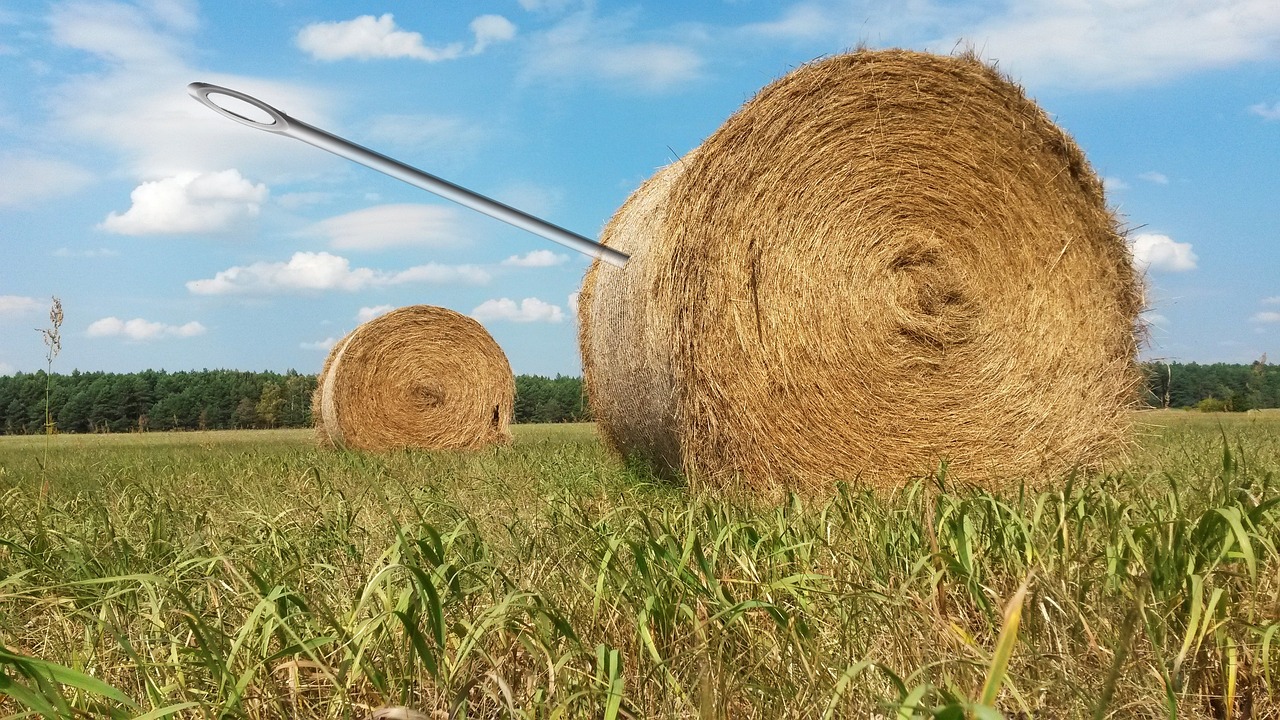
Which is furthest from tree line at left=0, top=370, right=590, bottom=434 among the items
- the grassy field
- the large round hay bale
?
the grassy field

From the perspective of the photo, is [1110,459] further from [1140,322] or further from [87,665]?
[87,665]

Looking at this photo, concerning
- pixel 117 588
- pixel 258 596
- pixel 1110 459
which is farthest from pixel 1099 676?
pixel 1110 459

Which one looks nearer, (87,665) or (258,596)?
(87,665)

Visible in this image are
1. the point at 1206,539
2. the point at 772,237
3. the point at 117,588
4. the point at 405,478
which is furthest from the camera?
the point at 405,478

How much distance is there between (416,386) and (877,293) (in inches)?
281

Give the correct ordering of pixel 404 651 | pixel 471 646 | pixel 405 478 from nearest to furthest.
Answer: pixel 471 646 < pixel 404 651 < pixel 405 478

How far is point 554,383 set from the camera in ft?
132

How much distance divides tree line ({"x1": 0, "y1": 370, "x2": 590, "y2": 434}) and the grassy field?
34228 millimetres

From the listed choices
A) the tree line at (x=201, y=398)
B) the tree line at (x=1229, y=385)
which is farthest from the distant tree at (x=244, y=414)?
the tree line at (x=1229, y=385)

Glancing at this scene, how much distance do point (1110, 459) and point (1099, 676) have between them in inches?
182

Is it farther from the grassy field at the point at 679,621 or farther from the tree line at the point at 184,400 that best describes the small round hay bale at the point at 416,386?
the tree line at the point at 184,400

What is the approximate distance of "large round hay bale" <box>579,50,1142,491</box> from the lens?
5074 millimetres

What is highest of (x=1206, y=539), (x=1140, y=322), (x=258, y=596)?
(x=1140, y=322)

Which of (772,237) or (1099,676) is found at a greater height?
(772,237)
